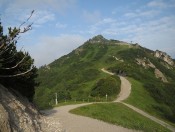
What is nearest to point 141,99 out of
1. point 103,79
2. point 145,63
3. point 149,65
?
point 103,79

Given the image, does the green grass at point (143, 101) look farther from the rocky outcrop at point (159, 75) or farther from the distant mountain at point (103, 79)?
the rocky outcrop at point (159, 75)

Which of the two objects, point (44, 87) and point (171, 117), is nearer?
point (171, 117)

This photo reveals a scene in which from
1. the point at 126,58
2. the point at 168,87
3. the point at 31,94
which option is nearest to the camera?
the point at 31,94

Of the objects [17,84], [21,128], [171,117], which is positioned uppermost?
[17,84]

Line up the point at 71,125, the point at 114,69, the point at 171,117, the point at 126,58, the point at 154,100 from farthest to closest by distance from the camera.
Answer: the point at 126,58 → the point at 114,69 → the point at 154,100 → the point at 171,117 → the point at 71,125

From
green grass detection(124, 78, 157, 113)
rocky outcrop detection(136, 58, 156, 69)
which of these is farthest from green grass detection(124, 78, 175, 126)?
rocky outcrop detection(136, 58, 156, 69)

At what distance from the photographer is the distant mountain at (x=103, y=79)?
79.0 m

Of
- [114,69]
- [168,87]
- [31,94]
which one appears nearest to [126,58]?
[114,69]

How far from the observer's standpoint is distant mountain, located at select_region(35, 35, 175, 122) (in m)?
79.0

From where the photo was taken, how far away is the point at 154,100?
8194cm

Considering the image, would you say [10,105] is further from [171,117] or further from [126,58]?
[126,58]

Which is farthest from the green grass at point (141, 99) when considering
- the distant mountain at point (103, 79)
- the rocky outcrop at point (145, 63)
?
the rocky outcrop at point (145, 63)

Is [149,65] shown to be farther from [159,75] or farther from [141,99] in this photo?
[141,99]

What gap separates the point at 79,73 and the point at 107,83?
41.6 m
